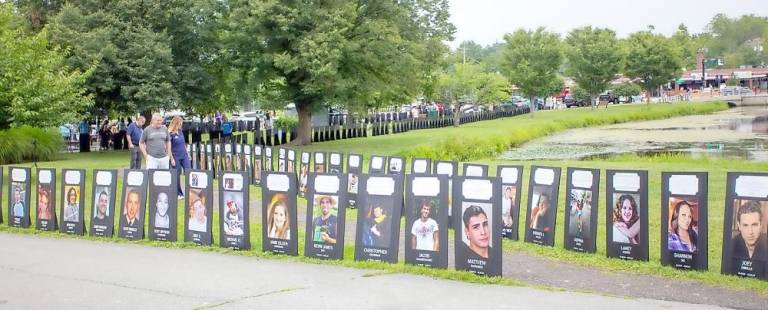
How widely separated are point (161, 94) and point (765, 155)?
2188 cm

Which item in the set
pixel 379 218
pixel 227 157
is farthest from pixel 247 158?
pixel 379 218

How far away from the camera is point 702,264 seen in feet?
27.6

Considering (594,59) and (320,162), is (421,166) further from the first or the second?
(594,59)

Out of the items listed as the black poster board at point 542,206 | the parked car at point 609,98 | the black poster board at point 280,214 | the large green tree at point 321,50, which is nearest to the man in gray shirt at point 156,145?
the black poster board at point 280,214

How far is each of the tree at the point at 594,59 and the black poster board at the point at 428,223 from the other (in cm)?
6583

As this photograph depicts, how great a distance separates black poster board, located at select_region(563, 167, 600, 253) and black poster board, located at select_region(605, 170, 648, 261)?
288 mm

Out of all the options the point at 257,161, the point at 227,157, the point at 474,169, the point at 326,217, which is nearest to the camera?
the point at 326,217

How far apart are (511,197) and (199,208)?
12.8 ft

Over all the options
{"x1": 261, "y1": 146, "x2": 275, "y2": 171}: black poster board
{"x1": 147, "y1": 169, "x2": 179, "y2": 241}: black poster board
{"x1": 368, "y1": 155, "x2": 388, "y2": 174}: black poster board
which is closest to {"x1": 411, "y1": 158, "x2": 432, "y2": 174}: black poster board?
{"x1": 368, "y1": 155, "x2": 388, "y2": 174}: black poster board

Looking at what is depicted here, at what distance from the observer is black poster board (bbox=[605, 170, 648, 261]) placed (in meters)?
8.98

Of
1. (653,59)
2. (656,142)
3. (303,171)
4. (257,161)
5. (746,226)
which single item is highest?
(653,59)

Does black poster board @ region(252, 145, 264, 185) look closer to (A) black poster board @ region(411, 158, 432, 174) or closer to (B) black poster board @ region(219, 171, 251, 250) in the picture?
(A) black poster board @ region(411, 158, 432, 174)

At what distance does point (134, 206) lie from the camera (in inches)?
430

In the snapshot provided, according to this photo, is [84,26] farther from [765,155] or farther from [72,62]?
[765,155]
